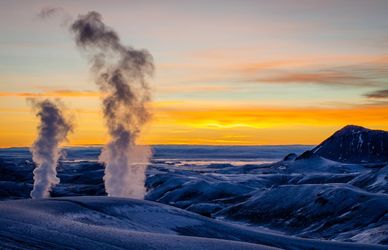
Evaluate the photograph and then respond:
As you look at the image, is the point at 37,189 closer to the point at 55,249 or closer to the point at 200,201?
the point at 200,201

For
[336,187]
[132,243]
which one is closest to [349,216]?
[336,187]

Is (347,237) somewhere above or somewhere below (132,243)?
below

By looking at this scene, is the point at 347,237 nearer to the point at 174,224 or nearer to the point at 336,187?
the point at 336,187

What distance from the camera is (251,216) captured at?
108 metres

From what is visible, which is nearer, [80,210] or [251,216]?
[80,210]

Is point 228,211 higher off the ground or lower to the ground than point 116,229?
lower

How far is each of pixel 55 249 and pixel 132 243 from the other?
160 inches

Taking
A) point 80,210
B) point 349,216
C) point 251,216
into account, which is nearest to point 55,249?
point 80,210

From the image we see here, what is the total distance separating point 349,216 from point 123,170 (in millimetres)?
40975

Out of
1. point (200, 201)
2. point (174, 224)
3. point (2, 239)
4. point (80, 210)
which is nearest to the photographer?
point (2, 239)

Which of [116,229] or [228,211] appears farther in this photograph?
[228,211]

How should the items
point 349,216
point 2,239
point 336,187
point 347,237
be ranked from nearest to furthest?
1. point 2,239
2. point 347,237
3. point 349,216
4. point 336,187

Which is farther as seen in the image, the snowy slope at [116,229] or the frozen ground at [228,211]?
the frozen ground at [228,211]

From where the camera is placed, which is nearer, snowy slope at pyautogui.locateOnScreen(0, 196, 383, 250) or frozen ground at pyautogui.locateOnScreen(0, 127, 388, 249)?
snowy slope at pyautogui.locateOnScreen(0, 196, 383, 250)
